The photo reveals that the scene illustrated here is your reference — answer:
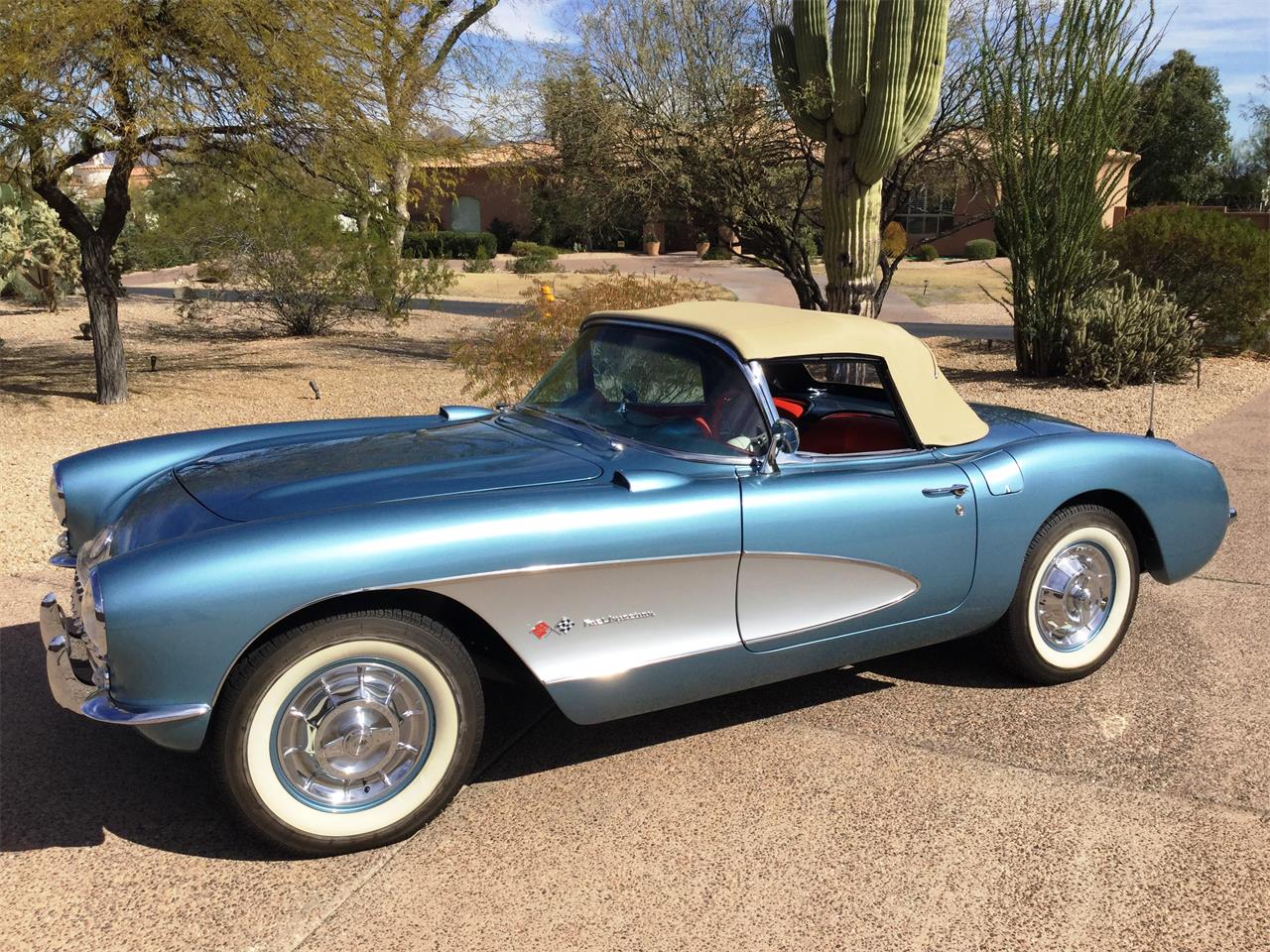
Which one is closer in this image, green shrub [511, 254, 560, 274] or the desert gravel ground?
the desert gravel ground

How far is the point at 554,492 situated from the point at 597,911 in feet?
3.59

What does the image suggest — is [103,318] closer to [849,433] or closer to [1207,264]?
[849,433]

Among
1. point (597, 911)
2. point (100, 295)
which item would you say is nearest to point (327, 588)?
point (597, 911)

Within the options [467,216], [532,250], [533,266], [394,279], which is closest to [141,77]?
[394,279]

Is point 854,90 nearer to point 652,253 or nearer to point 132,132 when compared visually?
point 132,132

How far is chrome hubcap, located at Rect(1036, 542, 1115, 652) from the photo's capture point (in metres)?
3.88

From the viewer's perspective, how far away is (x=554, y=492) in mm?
2998

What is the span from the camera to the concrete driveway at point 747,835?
2553mm

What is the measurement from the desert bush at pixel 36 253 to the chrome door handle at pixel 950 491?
18.5 m

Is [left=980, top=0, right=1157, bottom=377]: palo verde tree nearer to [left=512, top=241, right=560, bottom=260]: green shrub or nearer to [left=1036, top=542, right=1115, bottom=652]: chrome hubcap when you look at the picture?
[left=1036, top=542, right=1115, bottom=652]: chrome hubcap

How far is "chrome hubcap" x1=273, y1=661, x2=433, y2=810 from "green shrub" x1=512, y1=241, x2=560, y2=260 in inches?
1318

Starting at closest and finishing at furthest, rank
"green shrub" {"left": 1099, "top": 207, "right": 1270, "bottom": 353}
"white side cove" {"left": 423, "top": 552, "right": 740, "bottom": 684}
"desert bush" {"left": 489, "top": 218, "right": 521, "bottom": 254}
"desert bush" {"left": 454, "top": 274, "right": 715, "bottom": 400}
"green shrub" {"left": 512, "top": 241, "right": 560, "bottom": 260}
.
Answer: "white side cove" {"left": 423, "top": 552, "right": 740, "bottom": 684} < "desert bush" {"left": 454, "top": 274, "right": 715, "bottom": 400} < "green shrub" {"left": 1099, "top": 207, "right": 1270, "bottom": 353} < "green shrub" {"left": 512, "top": 241, "right": 560, "bottom": 260} < "desert bush" {"left": 489, "top": 218, "right": 521, "bottom": 254}

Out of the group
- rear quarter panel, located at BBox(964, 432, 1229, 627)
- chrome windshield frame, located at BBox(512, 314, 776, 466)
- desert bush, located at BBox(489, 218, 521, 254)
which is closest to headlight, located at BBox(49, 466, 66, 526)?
chrome windshield frame, located at BBox(512, 314, 776, 466)

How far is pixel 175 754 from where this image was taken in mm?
3357
